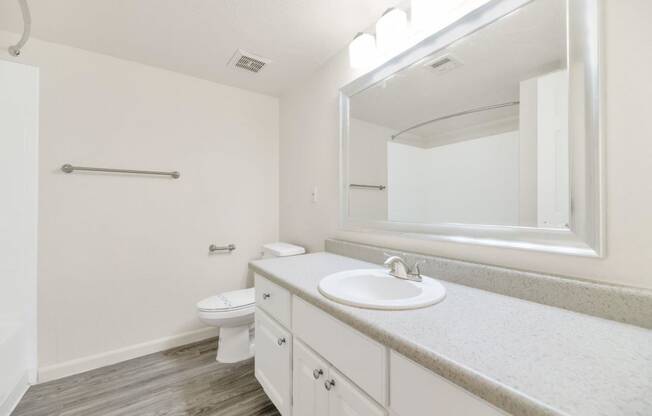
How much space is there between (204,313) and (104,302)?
28.5 inches

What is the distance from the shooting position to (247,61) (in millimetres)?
1859

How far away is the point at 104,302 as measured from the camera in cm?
178

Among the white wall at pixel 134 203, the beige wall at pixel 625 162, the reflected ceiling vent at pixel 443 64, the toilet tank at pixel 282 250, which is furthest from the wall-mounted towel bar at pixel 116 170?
the beige wall at pixel 625 162

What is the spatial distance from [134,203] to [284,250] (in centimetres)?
110

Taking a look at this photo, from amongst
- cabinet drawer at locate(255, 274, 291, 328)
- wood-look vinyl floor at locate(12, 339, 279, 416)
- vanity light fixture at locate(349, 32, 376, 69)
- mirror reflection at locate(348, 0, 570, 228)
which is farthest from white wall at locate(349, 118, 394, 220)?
wood-look vinyl floor at locate(12, 339, 279, 416)

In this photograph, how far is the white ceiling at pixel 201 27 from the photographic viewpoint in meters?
1.34

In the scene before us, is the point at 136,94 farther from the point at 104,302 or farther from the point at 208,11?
the point at 104,302

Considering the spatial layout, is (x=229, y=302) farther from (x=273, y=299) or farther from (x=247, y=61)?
(x=247, y=61)

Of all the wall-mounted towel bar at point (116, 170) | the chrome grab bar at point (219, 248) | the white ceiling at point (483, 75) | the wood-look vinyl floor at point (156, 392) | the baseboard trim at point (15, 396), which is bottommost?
the wood-look vinyl floor at point (156, 392)

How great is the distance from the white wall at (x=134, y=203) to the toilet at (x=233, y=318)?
386mm

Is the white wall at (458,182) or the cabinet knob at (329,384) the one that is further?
the white wall at (458,182)

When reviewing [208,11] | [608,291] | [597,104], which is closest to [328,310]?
[608,291]

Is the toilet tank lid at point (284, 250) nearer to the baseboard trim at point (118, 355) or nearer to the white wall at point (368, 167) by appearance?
the white wall at point (368, 167)

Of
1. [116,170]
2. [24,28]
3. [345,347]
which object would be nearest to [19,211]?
[116,170]
